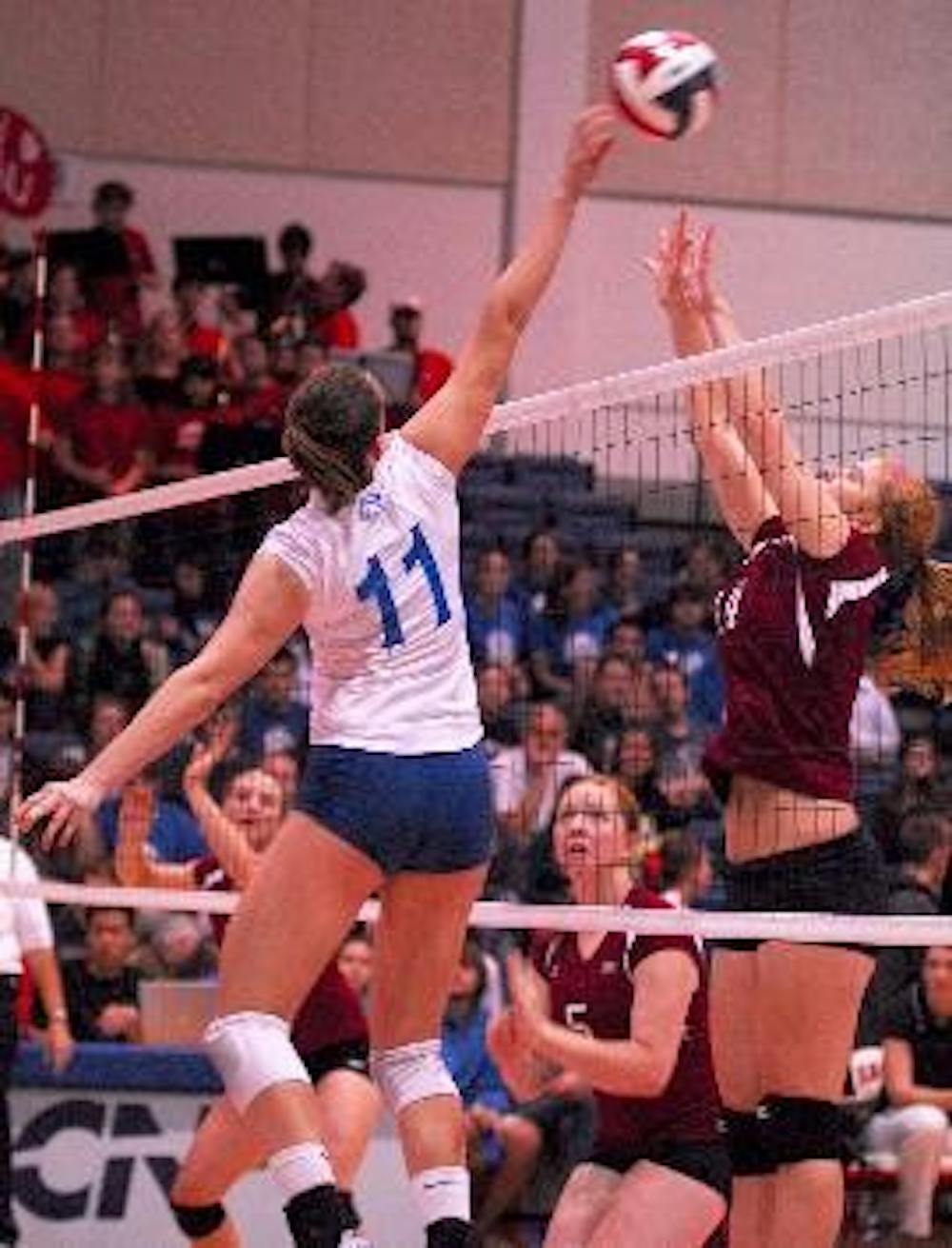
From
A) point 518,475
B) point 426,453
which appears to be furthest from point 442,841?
point 518,475

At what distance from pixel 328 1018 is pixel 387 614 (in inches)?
103

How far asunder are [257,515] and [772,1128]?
21.7 feet

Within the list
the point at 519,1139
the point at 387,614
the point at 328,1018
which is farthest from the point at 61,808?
the point at 519,1139

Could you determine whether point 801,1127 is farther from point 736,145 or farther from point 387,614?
point 736,145

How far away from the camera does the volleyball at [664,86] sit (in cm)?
670

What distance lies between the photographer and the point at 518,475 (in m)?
17.8

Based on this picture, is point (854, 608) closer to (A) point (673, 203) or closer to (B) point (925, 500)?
(B) point (925, 500)

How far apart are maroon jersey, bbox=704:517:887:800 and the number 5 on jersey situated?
79 centimetres

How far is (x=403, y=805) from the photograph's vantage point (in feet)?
19.4

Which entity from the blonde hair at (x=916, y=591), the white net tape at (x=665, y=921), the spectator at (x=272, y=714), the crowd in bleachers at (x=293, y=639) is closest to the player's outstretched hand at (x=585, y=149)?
the blonde hair at (x=916, y=591)

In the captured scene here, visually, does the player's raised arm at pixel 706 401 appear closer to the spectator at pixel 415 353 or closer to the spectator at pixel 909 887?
the spectator at pixel 909 887

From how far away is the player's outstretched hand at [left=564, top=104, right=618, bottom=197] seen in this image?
20.9 ft

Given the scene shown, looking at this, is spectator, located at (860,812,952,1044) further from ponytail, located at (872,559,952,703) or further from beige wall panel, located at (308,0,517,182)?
beige wall panel, located at (308,0,517,182)

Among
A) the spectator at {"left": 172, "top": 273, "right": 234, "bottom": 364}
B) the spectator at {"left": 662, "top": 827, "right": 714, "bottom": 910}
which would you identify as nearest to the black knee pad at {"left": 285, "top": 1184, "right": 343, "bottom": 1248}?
the spectator at {"left": 662, "top": 827, "right": 714, "bottom": 910}
